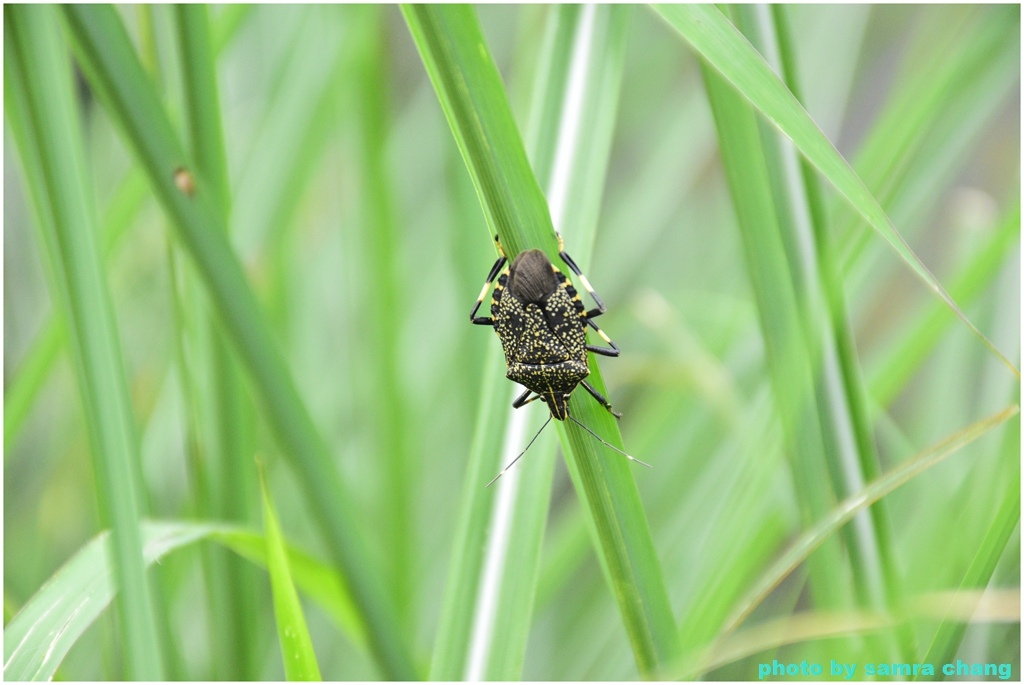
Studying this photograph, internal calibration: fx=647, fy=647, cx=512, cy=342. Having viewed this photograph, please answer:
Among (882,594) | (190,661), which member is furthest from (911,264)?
(190,661)

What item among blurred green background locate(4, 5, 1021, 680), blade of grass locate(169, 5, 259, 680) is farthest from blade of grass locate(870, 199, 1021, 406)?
blade of grass locate(169, 5, 259, 680)

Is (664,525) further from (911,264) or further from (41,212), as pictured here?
(41,212)

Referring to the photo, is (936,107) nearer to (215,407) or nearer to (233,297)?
(233,297)

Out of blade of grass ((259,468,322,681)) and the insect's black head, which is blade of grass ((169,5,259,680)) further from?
the insect's black head

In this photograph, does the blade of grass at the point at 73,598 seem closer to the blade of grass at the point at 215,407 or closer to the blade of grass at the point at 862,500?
the blade of grass at the point at 215,407

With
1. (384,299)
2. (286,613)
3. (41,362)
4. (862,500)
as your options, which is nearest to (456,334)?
(384,299)

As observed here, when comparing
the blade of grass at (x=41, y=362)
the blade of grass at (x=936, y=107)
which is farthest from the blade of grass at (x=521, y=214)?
the blade of grass at (x=41, y=362)
